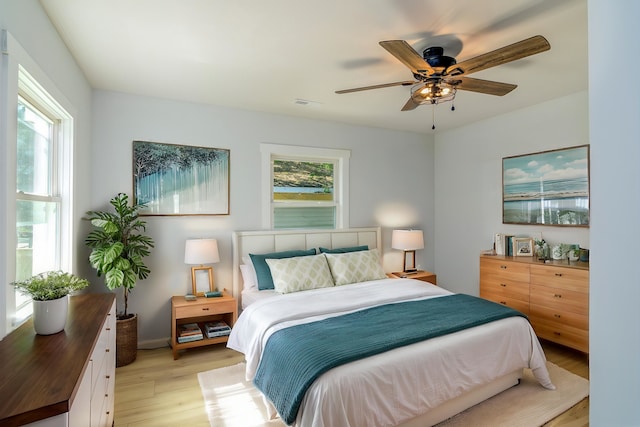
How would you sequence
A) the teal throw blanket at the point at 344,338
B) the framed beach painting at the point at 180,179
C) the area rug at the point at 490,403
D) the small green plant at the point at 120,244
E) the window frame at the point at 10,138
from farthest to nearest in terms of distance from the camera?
the framed beach painting at the point at 180,179
the small green plant at the point at 120,244
the area rug at the point at 490,403
the teal throw blanket at the point at 344,338
the window frame at the point at 10,138

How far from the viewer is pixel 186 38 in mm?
2330

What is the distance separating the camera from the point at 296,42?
2381 millimetres

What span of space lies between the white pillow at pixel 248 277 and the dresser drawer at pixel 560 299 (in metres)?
2.98

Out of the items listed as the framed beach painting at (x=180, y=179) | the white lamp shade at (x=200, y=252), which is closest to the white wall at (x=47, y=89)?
the framed beach painting at (x=180, y=179)

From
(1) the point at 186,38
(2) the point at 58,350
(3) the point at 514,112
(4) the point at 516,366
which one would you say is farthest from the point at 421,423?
(3) the point at 514,112

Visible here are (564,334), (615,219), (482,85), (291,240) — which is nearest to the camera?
(615,219)

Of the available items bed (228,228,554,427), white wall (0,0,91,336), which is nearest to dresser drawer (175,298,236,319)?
bed (228,228,554,427)

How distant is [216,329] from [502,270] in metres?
3.27

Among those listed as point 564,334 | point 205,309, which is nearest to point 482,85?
point 564,334

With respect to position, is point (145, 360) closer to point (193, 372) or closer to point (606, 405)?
point (193, 372)

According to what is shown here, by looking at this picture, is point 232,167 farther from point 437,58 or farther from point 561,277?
point 561,277

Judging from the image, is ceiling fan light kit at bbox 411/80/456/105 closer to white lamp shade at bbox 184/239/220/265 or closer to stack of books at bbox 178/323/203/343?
white lamp shade at bbox 184/239/220/265

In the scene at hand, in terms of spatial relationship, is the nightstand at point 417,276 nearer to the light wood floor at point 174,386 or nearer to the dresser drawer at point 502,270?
the dresser drawer at point 502,270

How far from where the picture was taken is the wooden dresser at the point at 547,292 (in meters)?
3.12
